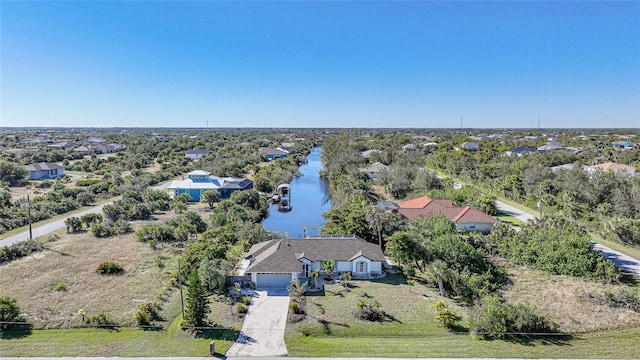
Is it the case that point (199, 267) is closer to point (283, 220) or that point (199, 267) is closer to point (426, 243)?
point (426, 243)

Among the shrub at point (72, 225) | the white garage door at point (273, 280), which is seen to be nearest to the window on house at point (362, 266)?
the white garage door at point (273, 280)

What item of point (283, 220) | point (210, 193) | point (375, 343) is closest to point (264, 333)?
point (375, 343)

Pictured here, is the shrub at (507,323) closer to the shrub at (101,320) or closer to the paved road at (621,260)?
the paved road at (621,260)

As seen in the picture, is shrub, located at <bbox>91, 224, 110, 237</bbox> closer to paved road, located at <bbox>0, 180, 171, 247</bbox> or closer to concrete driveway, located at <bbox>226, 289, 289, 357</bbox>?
paved road, located at <bbox>0, 180, 171, 247</bbox>

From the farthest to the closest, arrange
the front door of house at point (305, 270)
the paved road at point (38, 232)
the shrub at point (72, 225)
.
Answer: the shrub at point (72, 225), the paved road at point (38, 232), the front door of house at point (305, 270)

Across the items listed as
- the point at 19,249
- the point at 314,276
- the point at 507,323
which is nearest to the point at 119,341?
the point at 314,276

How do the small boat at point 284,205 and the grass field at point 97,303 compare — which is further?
the small boat at point 284,205
